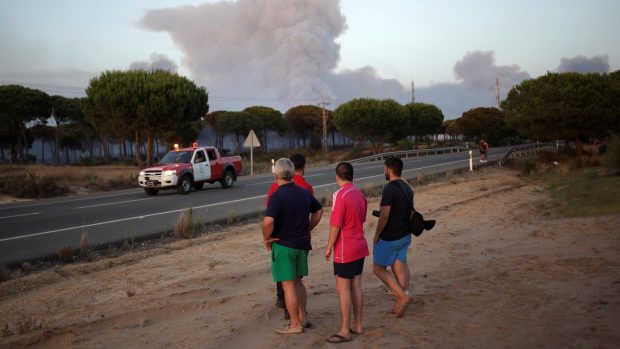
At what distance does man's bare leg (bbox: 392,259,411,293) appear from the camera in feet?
18.7

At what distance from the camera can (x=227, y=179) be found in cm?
2375

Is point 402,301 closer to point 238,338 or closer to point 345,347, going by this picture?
point 345,347

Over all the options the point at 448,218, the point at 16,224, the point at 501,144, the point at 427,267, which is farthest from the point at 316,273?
the point at 501,144

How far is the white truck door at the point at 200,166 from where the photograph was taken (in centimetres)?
2202

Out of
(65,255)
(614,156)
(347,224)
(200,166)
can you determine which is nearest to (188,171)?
(200,166)

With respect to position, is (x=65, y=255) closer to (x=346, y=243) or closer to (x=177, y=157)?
(x=346, y=243)

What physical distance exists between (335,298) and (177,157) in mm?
16882

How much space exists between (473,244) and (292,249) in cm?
547

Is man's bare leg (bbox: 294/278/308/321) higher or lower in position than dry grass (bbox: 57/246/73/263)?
higher

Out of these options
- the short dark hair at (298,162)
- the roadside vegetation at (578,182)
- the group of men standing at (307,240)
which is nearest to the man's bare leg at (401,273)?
the group of men standing at (307,240)

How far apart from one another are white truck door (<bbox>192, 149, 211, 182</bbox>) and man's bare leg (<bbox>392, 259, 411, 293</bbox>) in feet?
56.2

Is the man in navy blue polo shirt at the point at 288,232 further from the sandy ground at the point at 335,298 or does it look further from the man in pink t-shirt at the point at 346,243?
the sandy ground at the point at 335,298

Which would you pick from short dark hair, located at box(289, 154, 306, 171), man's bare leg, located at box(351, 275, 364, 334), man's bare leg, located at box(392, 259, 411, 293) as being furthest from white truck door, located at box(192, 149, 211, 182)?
man's bare leg, located at box(351, 275, 364, 334)

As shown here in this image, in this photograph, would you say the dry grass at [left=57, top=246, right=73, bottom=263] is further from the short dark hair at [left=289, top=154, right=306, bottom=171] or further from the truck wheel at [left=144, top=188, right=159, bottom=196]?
the truck wheel at [left=144, top=188, right=159, bottom=196]
